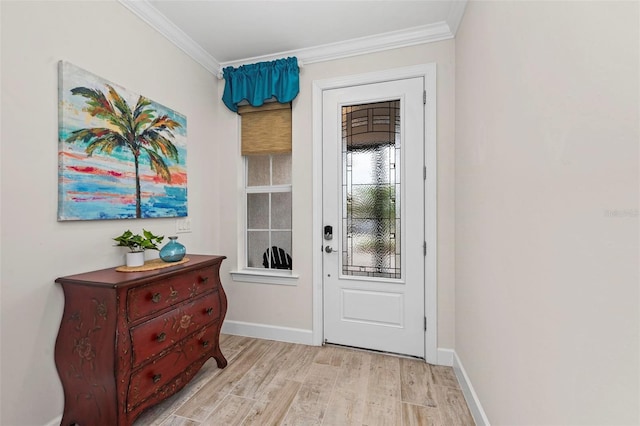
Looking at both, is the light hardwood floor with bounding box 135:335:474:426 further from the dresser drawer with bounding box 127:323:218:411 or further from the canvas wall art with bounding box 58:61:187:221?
the canvas wall art with bounding box 58:61:187:221

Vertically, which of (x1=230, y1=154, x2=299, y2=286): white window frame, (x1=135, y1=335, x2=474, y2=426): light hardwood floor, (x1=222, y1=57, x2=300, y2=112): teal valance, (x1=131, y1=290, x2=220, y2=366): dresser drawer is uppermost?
(x1=222, y1=57, x2=300, y2=112): teal valance

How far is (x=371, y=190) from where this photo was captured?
2.47 meters

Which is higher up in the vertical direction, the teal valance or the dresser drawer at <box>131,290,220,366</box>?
the teal valance

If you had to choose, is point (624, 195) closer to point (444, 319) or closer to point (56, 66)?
point (444, 319)

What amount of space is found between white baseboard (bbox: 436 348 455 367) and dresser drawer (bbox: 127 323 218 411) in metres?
1.78

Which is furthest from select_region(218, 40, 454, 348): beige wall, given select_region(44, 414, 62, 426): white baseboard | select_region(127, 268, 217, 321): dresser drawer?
select_region(44, 414, 62, 426): white baseboard

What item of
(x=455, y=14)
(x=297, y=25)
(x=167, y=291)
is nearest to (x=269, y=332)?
(x=167, y=291)

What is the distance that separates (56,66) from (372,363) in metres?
2.84

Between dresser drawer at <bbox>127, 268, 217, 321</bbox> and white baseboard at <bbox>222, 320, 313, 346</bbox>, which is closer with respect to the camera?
dresser drawer at <bbox>127, 268, 217, 321</bbox>

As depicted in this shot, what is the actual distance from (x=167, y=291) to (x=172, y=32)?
2.05 metres

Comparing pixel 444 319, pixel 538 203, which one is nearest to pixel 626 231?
pixel 538 203

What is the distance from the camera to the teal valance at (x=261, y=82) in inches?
100

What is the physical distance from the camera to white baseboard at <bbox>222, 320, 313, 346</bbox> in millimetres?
2592

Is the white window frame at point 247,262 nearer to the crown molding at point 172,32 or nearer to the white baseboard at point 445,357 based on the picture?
the crown molding at point 172,32
